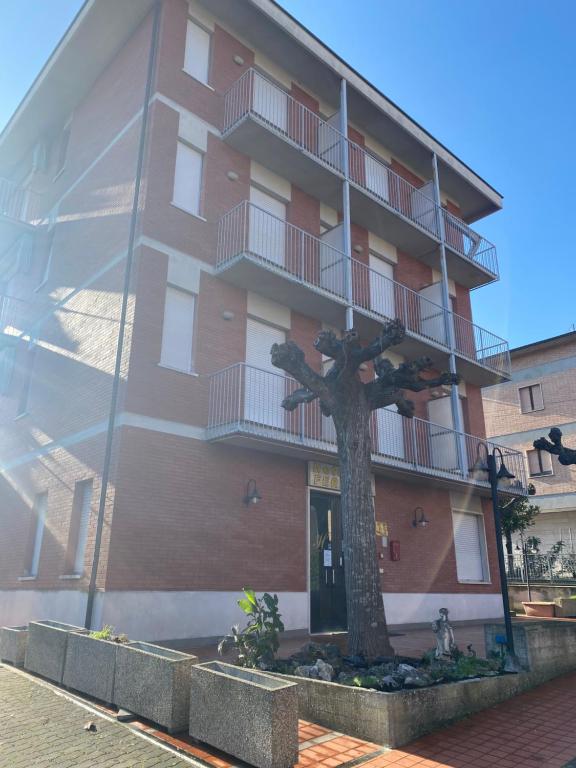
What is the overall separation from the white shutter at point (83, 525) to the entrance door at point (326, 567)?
442 cm

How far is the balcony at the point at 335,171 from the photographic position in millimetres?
13008

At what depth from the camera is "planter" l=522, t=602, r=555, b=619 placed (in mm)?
15787

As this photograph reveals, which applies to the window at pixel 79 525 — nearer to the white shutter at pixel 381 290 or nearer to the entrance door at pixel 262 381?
the entrance door at pixel 262 381

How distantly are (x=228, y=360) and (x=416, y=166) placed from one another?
10712 mm

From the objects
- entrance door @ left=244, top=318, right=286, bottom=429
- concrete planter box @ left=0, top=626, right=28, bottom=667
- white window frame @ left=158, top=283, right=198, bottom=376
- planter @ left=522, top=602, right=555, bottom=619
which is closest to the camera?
concrete planter box @ left=0, top=626, right=28, bottom=667

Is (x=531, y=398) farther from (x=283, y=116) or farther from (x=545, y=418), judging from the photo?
(x=283, y=116)

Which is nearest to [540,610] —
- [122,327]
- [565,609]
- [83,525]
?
[565,609]

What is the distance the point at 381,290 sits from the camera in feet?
51.2

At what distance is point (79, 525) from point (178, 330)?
13.3ft

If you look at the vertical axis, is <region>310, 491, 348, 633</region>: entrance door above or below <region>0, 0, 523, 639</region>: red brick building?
below

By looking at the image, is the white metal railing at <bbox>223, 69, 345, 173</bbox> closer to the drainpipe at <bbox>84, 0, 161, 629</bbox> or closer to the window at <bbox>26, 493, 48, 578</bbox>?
the drainpipe at <bbox>84, 0, 161, 629</bbox>

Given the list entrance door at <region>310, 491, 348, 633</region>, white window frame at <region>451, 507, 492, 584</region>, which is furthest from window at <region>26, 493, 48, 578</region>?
white window frame at <region>451, 507, 492, 584</region>

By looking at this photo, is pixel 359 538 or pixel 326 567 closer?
pixel 359 538

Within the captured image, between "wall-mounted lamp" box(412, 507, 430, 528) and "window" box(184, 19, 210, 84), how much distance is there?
1134 centimetres
